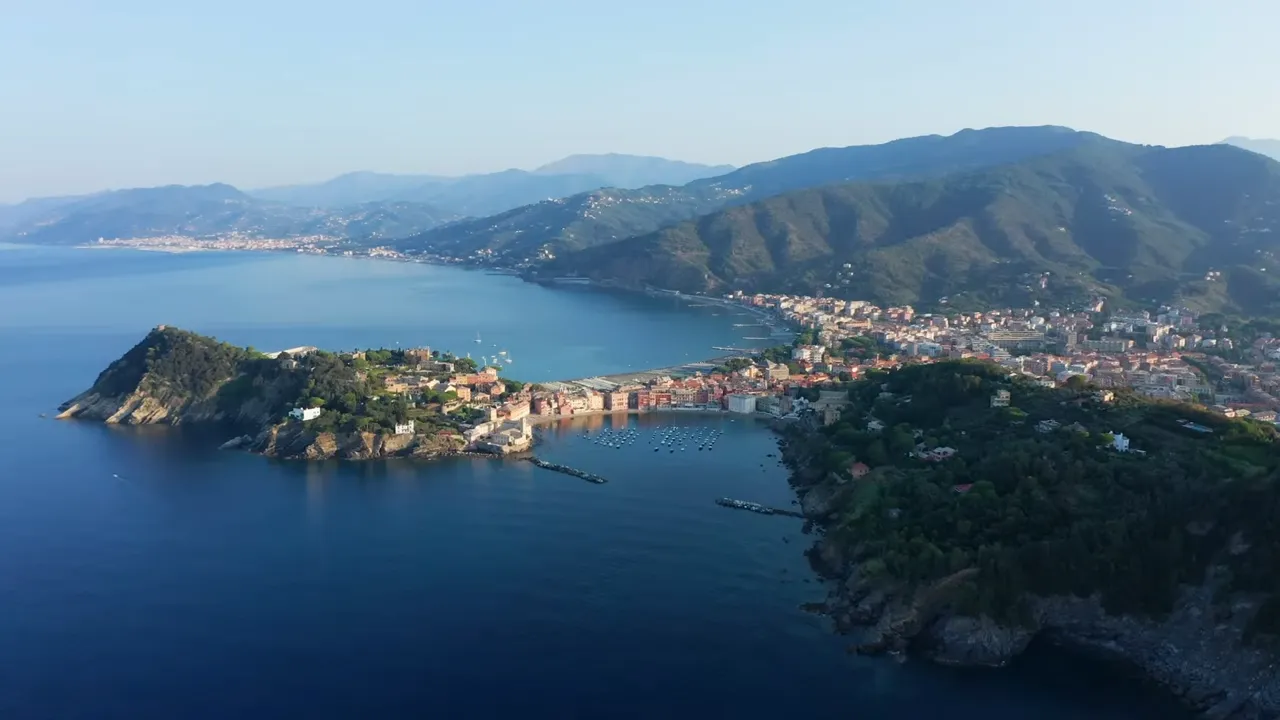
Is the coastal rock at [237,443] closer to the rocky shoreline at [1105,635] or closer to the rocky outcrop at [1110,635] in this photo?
the rocky shoreline at [1105,635]

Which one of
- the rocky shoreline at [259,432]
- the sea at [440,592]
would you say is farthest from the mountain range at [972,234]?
the rocky shoreline at [259,432]

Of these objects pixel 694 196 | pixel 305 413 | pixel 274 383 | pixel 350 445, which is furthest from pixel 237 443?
pixel 694 196

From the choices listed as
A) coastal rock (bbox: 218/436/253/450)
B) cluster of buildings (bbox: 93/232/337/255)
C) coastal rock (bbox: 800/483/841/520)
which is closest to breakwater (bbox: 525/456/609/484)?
coastal rock (bbox: 800/483/841/520)

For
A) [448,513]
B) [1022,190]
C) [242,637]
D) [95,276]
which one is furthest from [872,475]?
[95,276]

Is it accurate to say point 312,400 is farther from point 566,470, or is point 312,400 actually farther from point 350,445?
point 566,470

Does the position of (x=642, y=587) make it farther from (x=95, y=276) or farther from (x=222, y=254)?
(x=222, y=254)

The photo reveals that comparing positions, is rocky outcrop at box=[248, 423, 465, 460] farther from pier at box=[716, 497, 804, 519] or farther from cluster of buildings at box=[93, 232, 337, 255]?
cluster of buildings at box=[93, 232, 337, 255]
